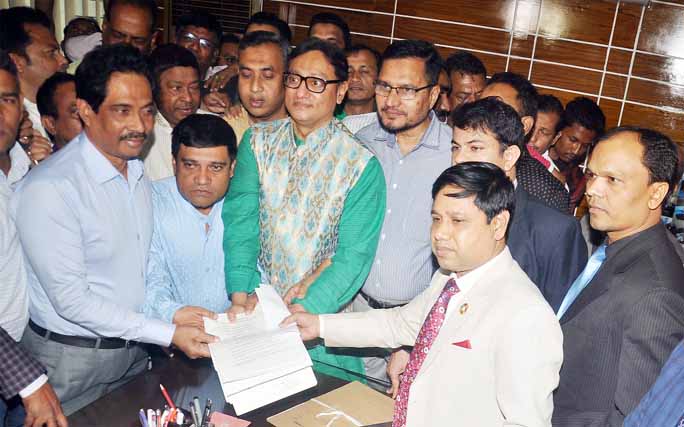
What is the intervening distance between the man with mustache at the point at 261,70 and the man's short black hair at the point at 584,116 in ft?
8.19

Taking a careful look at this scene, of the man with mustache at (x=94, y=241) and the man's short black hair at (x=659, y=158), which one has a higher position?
the man's short black hair at (x=659, y=158)

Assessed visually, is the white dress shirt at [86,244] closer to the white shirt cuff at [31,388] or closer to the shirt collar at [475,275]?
the white shirt cuff at [31,388]

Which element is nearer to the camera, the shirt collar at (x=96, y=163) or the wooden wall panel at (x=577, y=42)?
the shirt collar at (x=96, y=163)

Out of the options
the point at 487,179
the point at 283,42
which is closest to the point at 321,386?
the point at 487,179

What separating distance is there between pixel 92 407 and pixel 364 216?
3.56ft

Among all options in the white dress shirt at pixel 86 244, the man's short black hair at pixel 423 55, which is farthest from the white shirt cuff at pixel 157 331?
the man's short black hair at pixel 423 55

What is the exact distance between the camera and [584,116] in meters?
4.40

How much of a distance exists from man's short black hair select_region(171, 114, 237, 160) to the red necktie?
106 cm

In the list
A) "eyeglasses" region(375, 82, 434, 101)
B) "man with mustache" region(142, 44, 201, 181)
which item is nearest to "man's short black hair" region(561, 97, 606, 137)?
"eyeglasses" region(375, 82, 434, 101)

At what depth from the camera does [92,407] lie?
5.22ft

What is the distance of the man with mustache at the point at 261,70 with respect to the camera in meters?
2.66

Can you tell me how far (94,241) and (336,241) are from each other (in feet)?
2.82

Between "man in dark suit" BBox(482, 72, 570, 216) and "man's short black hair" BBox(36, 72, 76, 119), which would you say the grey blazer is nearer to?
"man in dark suit" BBox(482, 72, 570, 216)

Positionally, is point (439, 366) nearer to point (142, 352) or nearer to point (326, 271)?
point (326, 271)
